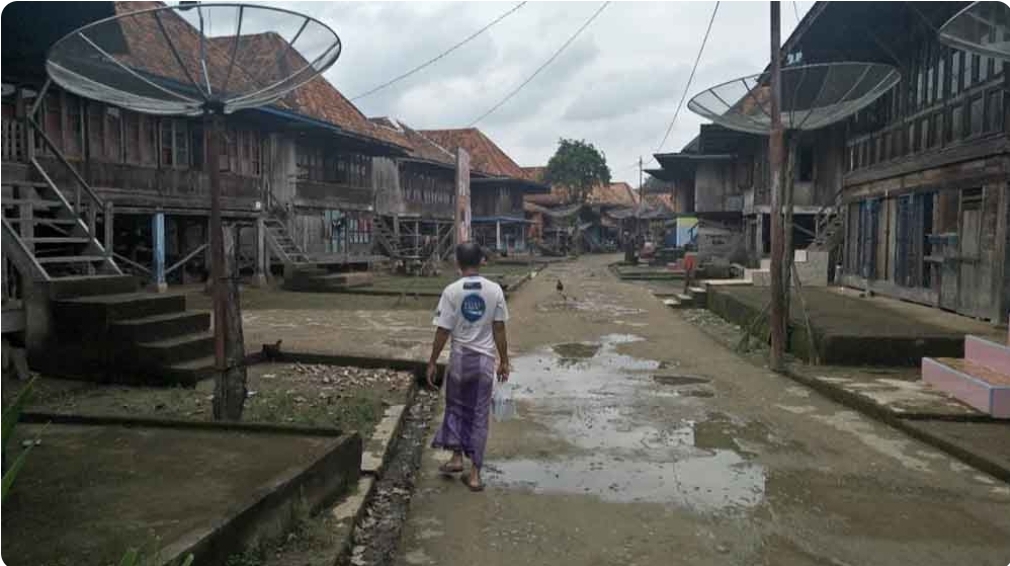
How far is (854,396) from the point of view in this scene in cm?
752

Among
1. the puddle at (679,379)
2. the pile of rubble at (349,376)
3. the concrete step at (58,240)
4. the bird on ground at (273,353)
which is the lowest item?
the puddle at (679,379)

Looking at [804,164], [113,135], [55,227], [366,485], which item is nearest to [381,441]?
[366,485]

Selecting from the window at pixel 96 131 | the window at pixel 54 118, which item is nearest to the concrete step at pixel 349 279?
the window at pixel 96 131

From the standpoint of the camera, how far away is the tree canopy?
5594cm

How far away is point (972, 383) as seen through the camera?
7051mm

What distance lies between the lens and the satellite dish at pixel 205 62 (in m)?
6.01

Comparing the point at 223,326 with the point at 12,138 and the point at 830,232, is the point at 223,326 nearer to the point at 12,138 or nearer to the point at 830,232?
the point at 12,138

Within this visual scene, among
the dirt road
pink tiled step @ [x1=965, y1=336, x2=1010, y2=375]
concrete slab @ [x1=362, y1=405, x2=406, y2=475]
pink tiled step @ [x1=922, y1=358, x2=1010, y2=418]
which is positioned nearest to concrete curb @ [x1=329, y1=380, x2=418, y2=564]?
concrete slab @ [x1=362, y1=405, x2=406, y2=475]

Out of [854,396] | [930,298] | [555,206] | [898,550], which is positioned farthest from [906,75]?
[555,206]

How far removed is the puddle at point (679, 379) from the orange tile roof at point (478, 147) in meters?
39.2

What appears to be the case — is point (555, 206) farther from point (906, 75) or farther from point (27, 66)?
point (27, 66)

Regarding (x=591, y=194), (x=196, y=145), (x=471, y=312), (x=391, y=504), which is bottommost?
(x=391, y=504)

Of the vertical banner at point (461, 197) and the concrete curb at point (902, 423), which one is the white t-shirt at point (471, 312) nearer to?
the concrete curb at point (902, 423)

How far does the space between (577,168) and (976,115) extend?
4422cm
